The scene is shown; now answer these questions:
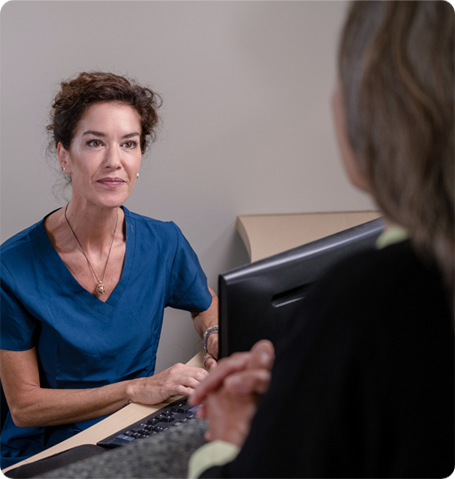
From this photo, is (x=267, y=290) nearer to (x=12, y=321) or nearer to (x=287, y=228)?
(x=12, y=321)

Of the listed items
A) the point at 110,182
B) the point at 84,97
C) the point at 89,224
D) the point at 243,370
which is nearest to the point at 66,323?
the point at 89,224

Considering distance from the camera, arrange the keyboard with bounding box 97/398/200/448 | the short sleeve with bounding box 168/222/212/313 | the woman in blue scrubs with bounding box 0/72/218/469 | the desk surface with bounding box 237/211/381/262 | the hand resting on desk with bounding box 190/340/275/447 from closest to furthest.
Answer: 1. the hand resting on desk with bounding box 190/340/275/447
2. the keyboard with bounding box 97/398/200/448
3. the woman in blue scrubs with bounding box 0/72/218/469
4. the short sleeve with bounding box 168/222/212/313
5. the desk surface with bounding box 237/211/381/262

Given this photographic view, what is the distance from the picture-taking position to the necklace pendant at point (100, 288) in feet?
4.51

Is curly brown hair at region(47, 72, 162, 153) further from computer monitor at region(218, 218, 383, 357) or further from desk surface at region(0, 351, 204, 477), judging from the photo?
computer monitor at region(218, 218, 383, 357)

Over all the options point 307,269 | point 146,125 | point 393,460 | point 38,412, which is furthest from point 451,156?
point 146,125

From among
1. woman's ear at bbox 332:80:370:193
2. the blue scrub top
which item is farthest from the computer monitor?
the blue scrub top

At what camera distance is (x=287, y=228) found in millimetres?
2256

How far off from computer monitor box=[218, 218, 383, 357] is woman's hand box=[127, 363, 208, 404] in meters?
0.43

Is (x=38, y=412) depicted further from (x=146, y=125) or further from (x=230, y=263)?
(x=230, y=263)

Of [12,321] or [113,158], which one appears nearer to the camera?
[12,321]

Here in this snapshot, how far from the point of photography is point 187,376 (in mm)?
1120

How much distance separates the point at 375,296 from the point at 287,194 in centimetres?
208

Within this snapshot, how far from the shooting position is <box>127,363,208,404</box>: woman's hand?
110 cm

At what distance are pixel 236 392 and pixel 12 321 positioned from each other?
95cm
